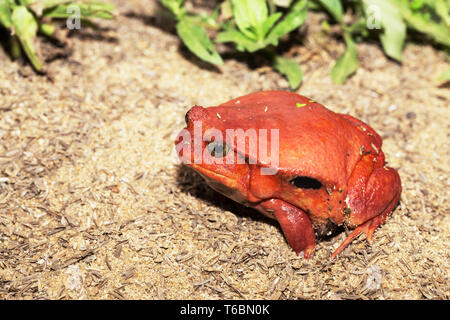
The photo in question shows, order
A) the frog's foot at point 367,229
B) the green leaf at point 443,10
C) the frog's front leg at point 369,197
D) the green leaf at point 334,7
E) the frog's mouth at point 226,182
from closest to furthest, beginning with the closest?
the frog's mouth at point 226,182 → the frog's front leg at point 369,197 → the frog's foot at point 367,229 → the green leaf at point 443,10 → the green leaf at point 334,7

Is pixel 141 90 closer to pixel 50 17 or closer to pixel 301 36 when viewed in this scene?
pixel 50 17

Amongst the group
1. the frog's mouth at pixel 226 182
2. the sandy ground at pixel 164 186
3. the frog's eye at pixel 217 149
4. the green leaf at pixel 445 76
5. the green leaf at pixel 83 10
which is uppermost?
the green leaf at pixel 83 10

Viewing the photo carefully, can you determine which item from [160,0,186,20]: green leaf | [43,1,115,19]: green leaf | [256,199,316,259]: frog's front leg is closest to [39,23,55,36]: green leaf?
[43,1,115,19]: green leaf

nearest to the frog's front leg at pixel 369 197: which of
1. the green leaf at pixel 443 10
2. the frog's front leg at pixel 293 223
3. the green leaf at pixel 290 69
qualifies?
the frog's front leg at pixel 293 223

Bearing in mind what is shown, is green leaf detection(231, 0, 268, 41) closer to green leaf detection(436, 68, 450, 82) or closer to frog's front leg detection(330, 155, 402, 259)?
frog's front leg detection(330, 155, 402, 259)

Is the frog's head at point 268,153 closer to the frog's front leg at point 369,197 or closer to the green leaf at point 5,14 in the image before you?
the frog's front leg at point 369,197

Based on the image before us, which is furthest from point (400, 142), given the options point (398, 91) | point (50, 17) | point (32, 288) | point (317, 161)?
point (50, 17)

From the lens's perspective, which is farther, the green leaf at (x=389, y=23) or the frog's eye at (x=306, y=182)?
the green leaf at (x=389, y=23)
